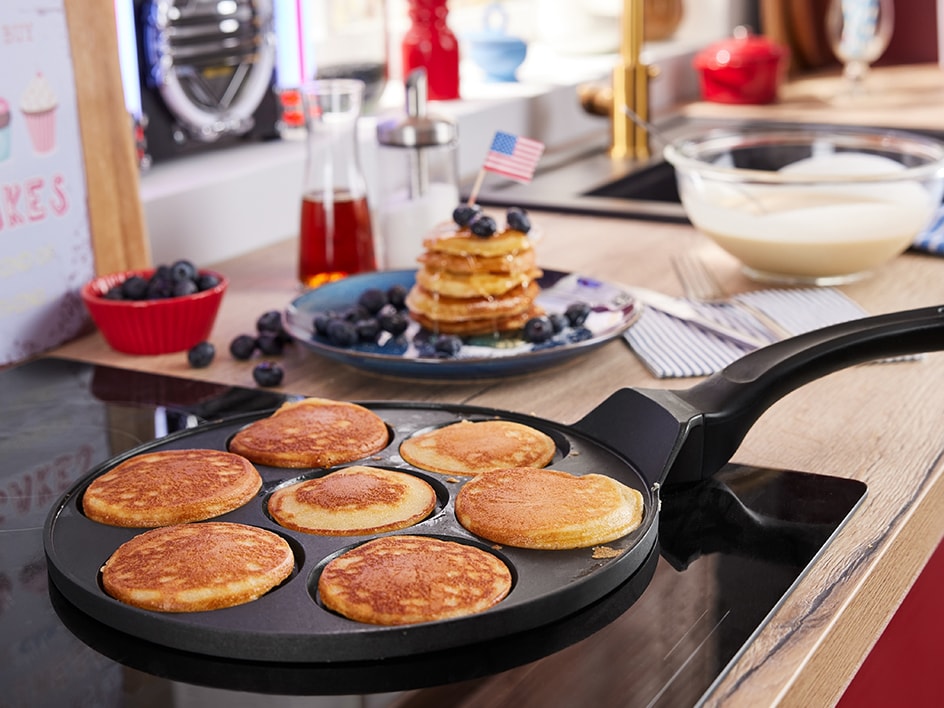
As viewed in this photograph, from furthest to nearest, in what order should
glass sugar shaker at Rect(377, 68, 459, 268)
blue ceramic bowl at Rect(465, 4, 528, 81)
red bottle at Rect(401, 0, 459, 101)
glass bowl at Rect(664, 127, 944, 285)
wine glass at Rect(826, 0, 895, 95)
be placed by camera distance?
wine glass at Rect(826, 0, 895, 95), blue ceramic bowl at Rect(465, 4, 528, 81), red bottle at Rect(401, 0, 459, 101), glass sugar shaker at Rect(377, 68, 459, 268), glass bowl at Rect(664, 127, 944, 285)

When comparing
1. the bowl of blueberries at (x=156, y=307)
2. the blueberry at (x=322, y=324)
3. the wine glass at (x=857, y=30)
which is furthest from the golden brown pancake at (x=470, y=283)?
the wine glass at (x=857, y=30)

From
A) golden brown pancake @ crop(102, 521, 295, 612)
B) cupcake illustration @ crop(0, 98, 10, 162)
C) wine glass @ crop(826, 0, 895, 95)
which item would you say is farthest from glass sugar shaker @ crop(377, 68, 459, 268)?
wine glass @ crop(826, 0, 895, 95)

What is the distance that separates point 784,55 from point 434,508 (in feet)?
7.80

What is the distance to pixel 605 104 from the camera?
8.29ft

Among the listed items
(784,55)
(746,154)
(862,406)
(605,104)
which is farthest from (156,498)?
(784,55)

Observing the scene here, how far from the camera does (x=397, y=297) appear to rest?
1460 mm

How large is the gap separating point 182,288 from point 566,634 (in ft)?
2.39

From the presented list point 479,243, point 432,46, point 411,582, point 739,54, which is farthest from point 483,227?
point 739,54

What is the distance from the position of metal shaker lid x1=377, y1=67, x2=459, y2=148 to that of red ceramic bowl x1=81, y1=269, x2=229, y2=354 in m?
0.36

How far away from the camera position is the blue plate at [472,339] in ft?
4.12

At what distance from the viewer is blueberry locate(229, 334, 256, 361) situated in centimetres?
138

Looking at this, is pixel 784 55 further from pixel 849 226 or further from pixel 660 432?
pixel 660 432

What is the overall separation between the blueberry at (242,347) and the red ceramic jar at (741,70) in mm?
1826

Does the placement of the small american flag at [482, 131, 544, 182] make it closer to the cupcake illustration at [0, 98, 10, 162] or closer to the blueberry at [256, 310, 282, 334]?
the blueberry at [256, 310, 282, 334]
